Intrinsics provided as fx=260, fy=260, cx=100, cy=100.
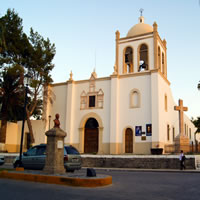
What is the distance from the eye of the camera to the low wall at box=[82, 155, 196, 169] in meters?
18.0

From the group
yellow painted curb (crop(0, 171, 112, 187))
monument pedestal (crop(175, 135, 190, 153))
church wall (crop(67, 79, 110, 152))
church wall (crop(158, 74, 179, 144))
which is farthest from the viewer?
church wall (crop(67, 79, 110, 152))

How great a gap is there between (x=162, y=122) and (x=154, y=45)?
826 cm

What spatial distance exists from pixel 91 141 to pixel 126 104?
546cm

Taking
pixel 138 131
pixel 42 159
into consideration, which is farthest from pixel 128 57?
pixel 42 159

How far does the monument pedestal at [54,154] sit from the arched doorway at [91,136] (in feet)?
55.3

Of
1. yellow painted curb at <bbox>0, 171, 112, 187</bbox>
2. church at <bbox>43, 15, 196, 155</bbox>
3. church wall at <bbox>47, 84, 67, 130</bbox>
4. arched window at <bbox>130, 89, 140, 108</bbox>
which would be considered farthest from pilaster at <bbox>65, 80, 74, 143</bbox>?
yellow painted curb at <bbox>0, 171, 112, 187</bbox>

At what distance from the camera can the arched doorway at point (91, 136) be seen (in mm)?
27531

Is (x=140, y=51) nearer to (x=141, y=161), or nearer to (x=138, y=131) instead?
(x=138, y=131)

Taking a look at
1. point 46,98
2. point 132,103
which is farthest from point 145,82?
point 46,98

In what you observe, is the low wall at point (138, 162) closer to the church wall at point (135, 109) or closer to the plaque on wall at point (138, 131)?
the church wall at point (135, 109)

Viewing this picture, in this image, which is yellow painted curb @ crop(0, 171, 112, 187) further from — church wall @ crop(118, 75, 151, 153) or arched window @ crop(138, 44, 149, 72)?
arched window @ crop(138, 44, 149, 72)

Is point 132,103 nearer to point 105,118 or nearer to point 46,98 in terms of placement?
point 105,118

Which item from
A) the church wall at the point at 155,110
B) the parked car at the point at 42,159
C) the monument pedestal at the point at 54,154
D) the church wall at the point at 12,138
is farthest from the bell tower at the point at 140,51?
the monument pedestal at the point at 54,154

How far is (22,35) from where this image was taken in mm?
28891
